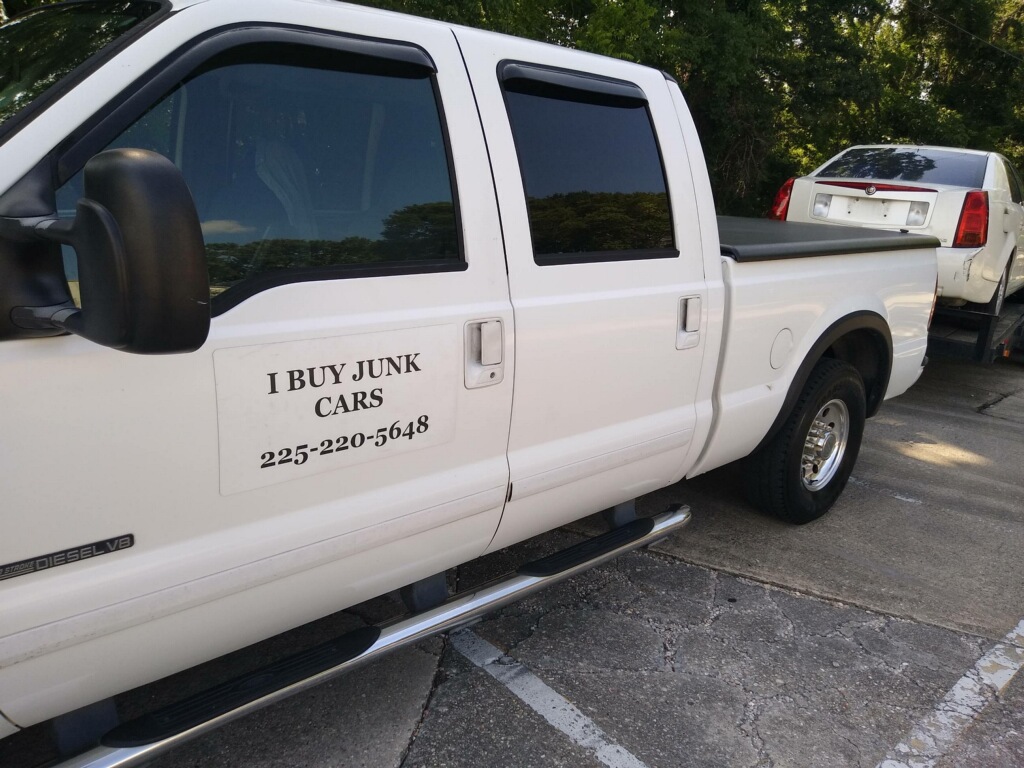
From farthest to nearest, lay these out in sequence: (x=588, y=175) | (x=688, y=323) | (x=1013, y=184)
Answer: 1. (x=1013, y=184)
2. (x=688, y=323)
3. (x=588, y=175)

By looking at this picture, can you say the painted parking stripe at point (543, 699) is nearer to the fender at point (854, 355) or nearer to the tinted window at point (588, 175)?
the tinted window at point (588, 175)

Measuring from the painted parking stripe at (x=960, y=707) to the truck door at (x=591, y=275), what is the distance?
1.21 meters

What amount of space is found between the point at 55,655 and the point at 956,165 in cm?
753

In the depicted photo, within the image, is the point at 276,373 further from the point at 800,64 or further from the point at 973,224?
the point at 800,64

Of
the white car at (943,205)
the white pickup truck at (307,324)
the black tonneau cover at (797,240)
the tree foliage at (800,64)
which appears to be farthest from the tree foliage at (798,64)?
the white pickup truck at (307,324)

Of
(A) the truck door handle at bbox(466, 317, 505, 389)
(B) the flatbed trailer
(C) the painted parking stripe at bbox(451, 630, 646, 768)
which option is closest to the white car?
(B) the flatbed trailer

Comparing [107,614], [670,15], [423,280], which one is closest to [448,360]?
[423,280]

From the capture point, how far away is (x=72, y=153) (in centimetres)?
174

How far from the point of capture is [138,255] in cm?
142

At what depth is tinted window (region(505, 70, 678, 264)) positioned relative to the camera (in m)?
2.68

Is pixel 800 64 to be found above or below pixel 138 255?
above

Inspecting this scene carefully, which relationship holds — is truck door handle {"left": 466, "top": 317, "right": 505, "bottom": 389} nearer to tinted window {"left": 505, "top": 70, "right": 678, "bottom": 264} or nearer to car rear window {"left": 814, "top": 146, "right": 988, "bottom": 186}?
tinted window {"left": 505, "top": 70, "right": 678, "bottom": 264}

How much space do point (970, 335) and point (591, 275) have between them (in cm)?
520

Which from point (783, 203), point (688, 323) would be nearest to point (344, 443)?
point (688, 323)
